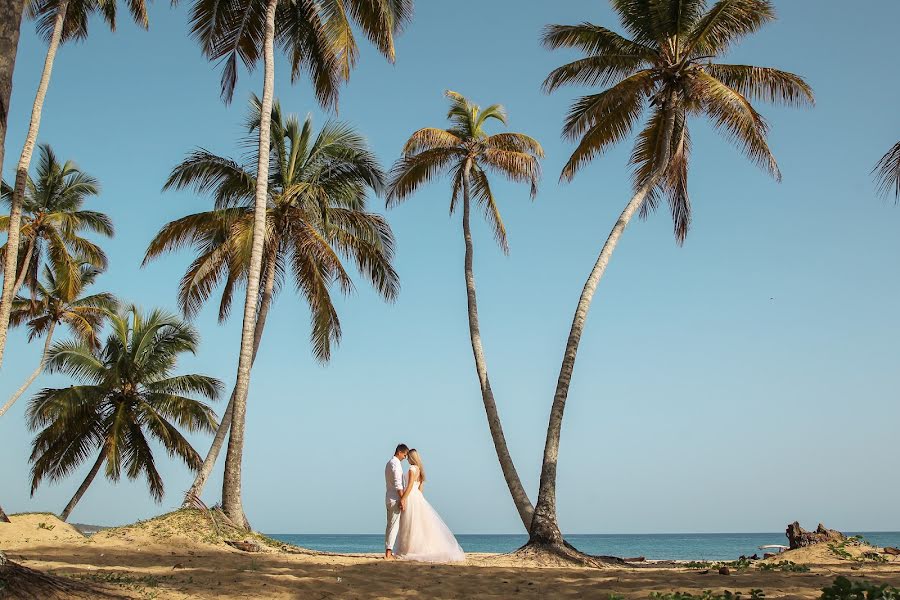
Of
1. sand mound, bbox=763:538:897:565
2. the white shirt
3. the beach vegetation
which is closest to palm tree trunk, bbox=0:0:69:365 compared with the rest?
the white shirt

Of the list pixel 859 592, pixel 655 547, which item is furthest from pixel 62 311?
pixel 655 547

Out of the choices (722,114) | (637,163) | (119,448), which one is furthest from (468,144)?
(119,448)

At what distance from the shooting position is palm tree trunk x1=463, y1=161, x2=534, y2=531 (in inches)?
627

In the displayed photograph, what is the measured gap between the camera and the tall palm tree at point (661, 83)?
1681 cm

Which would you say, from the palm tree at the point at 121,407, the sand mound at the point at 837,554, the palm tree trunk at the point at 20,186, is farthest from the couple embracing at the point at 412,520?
the palm tree at the point at 121,407

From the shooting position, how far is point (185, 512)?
14.1 m

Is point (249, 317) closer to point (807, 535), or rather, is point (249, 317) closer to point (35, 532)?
point (35, 532)

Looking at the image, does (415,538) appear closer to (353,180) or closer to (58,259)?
(353,180)

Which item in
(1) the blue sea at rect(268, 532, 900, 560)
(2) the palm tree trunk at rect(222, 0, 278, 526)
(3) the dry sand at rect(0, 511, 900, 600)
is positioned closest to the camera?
(3) the dry sand at rect(0, 511, 900, 600)

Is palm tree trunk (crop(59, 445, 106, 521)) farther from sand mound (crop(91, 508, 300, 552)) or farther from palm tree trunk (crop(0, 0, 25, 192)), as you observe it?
palm tree trunk (crop(0, 0, 25, 192))

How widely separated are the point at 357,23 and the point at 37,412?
1549 centimetres

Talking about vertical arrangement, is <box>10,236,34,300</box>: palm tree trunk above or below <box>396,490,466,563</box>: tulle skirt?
above

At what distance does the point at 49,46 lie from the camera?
16.7 m

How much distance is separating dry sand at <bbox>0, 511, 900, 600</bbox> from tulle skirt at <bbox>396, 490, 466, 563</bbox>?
110 centimetres
